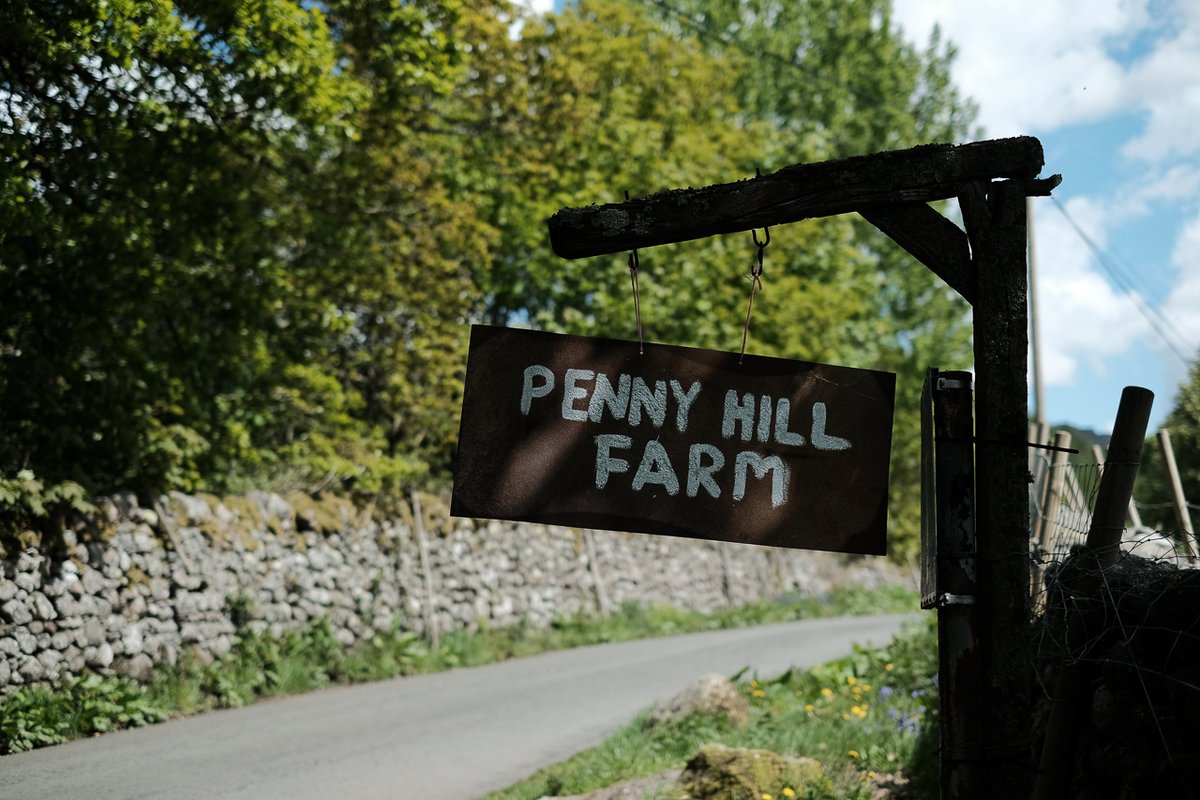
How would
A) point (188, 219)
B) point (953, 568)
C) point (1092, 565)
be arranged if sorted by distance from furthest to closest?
point (188, 219) → point (1092, 565) → point (953, 568)

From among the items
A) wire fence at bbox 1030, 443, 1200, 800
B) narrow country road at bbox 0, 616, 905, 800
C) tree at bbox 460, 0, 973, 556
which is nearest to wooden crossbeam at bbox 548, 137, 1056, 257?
wire fence at bbox 1030, 443, 1200, 800

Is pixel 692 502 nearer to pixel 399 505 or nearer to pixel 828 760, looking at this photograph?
pixel 828 760

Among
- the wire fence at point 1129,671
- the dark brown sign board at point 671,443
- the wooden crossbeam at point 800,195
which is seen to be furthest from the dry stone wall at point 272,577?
the wire fence at point 1129,671

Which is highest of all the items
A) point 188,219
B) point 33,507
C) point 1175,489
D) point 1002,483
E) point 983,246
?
point 188,219

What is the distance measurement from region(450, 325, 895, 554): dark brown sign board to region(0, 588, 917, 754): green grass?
7054mm

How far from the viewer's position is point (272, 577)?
13.4 meters

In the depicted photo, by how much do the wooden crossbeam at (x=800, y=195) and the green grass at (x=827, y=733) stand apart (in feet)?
13.0

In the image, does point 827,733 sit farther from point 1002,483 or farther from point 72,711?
point 72,711

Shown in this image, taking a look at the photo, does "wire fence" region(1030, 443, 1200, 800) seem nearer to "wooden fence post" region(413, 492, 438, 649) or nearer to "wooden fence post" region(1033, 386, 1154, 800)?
"wooden fence post" region(1033, 386, 1154, 800)

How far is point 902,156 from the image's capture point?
13.2ft

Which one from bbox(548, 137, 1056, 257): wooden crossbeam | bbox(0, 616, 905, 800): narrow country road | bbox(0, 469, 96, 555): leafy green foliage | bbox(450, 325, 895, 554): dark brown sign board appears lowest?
bbox(0, 616, 905, 800): narrow country road

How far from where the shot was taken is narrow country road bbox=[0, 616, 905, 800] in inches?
319

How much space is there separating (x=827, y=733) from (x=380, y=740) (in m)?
4.09

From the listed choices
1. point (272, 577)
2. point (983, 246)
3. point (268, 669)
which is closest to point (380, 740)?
point (268, 669)
